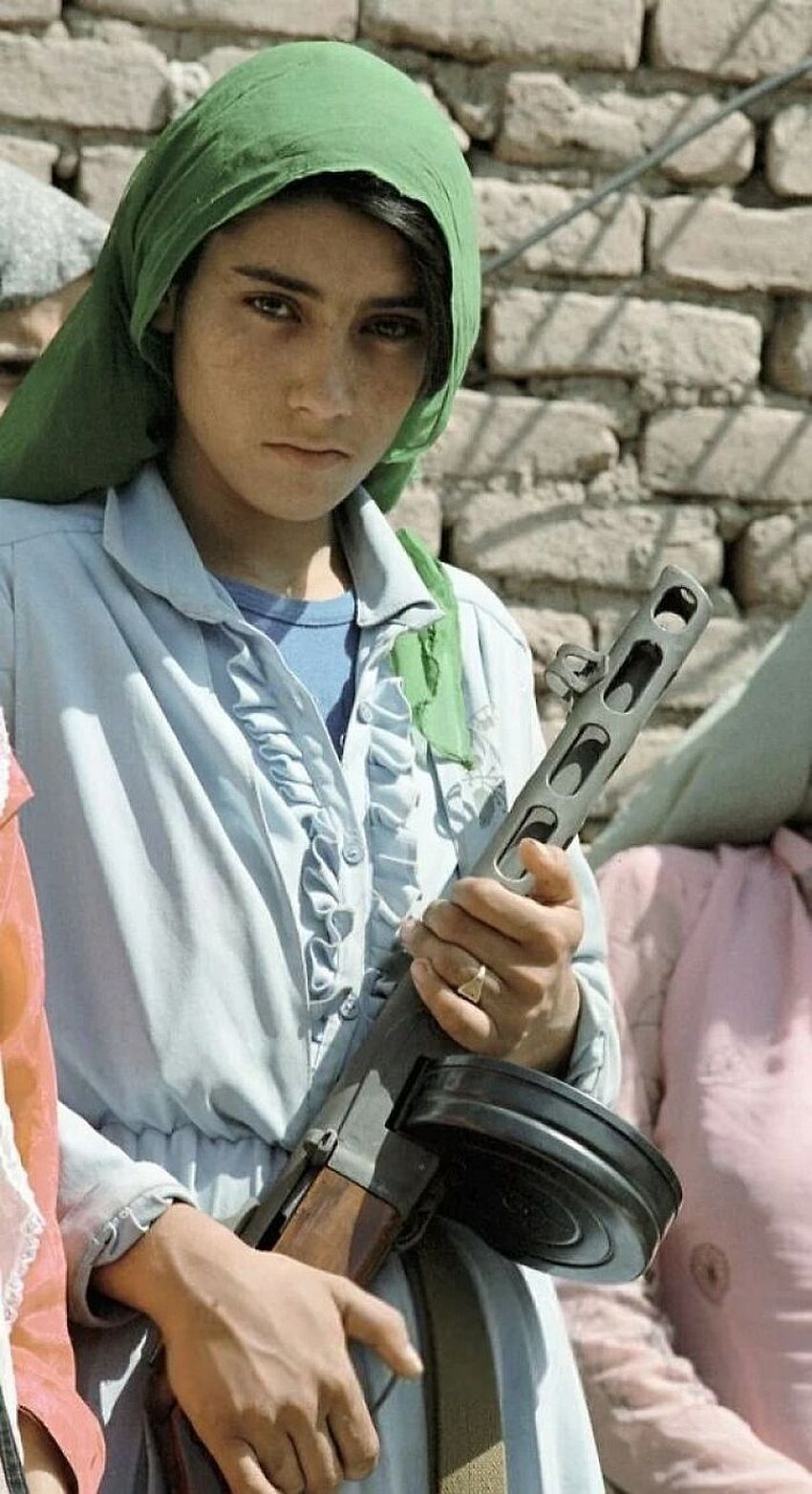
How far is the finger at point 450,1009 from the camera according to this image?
6.37 ft

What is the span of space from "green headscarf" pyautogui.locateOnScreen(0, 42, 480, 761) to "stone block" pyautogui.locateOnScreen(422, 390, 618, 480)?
1.65 m

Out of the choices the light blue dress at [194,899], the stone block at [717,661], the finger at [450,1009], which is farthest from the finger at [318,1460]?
the stone block at [717,661]

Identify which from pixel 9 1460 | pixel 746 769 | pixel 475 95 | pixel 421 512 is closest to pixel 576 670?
pixel 9 1460

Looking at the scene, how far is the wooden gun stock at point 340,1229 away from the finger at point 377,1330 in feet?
0.15

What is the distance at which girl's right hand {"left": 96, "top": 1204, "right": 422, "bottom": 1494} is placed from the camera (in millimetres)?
1773

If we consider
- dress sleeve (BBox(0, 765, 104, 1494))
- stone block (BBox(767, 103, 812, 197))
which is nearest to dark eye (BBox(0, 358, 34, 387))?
dress sleeve (BBox(0, 765, 104, 1494))

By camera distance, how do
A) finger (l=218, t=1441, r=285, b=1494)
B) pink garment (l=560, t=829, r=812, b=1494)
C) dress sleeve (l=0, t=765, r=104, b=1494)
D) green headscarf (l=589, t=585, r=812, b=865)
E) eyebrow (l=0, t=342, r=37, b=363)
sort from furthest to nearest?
1. green headscarf (l=589, t=585, r=812, b=865)
2. eyebrow (l=0, t=342, r=37, b=363)
3. pink garment (l=560, t=829, r=812, b=1494)
4. finger (l=218, t=1441, r=285, b=1494)
5. dress sleeve (l=0, t=765, r=104, b=1494)

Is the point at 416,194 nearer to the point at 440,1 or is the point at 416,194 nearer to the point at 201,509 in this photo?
the point at 201,509

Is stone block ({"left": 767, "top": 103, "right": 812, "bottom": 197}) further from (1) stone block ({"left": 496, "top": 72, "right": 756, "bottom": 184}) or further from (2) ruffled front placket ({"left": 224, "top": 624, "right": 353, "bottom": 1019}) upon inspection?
(2) ruffled front placket ({"left": 224, "top": 624, "right": 353, "bottom": 1019})

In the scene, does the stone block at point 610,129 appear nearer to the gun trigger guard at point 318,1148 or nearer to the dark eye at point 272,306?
the dark eye at point 272,306

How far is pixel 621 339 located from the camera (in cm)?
386

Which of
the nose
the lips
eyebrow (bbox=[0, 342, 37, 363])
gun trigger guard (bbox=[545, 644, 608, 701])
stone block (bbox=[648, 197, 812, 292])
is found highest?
the nose

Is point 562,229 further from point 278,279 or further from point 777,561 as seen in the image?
point 278,279

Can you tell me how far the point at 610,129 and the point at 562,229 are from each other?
0.56 ft
